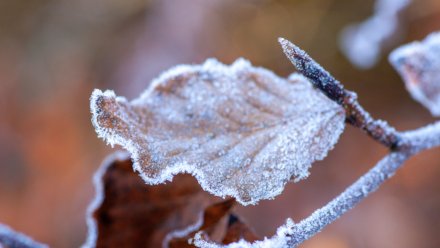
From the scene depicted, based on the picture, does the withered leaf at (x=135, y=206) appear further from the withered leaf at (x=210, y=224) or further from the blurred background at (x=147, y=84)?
the blurred background at (x=147, y=84)

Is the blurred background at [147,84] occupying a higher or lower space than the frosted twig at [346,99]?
higher

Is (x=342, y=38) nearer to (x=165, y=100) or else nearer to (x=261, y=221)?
(x=261, y=221)

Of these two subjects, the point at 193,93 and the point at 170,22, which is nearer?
the point at 193,93

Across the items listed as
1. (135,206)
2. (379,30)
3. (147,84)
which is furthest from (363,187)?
(147,84)

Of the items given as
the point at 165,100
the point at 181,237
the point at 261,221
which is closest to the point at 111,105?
the point at 165,100

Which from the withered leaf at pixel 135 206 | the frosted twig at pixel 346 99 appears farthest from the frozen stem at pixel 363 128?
the withered leaf at pixel 135 206

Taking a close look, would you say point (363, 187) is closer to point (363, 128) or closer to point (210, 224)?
point (363, 128)
